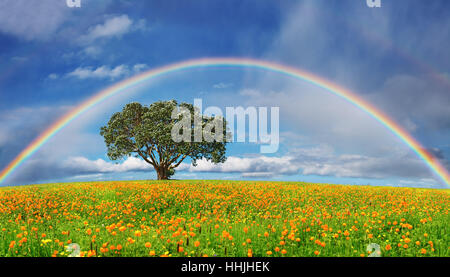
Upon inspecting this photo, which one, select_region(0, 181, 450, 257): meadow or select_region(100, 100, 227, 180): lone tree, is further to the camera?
select_region(100, 100, 227, 180): lone tree

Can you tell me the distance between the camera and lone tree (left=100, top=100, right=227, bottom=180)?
1345 inches

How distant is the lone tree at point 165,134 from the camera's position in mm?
34156

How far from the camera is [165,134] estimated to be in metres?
33.4

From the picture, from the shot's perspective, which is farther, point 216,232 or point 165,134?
point 165,134

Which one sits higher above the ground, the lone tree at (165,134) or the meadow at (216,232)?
the lone tree at (165,134)

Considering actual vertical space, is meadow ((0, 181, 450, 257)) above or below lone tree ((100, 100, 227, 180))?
below

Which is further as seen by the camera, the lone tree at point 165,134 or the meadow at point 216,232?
the lone tree at point 165,134

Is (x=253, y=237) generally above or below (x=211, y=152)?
below

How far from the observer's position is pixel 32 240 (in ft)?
23.9

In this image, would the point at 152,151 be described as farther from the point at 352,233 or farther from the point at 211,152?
the point at 352,233
